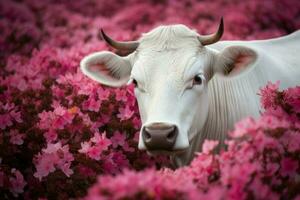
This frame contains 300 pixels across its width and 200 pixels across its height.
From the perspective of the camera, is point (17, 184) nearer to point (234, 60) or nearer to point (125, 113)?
point (125, 113)

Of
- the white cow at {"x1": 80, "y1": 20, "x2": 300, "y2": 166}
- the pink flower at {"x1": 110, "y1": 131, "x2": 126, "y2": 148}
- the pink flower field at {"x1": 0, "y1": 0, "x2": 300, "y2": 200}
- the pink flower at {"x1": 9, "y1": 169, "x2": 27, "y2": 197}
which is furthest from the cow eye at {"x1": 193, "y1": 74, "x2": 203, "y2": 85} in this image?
the pink flower at {"x1": 9, "y1": 169, "x2": 27, "y2": 197}

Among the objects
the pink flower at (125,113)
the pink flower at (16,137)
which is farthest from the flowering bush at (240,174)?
the pink flower at (16,137)

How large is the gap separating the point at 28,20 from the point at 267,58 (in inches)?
259

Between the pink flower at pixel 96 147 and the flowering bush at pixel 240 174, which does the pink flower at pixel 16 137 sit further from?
the flowering bush at pixel 240 174

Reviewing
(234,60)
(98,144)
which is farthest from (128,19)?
(98,144)

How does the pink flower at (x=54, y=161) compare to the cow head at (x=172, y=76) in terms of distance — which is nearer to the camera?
the cow head at (x=172, y=76)

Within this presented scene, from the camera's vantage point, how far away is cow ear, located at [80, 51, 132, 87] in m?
4.33

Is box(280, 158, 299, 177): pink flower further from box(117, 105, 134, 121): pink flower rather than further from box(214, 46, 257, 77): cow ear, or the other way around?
box(117, 105, 134, 121): pink flower

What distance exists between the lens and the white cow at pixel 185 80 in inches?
138

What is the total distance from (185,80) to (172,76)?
105mm

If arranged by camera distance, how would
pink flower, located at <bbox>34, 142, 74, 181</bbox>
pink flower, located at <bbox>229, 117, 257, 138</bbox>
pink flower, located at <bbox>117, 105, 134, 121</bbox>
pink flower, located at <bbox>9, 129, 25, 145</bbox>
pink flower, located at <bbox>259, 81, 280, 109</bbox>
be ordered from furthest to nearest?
pink flower, located at <bbox>117, 105, 134, 121</bbox> < pink flower, located at <bbox>9, 129, 25, 145</bbox> < pink flower, located at <bbox>34, 142, 74, 181</bbox> < pink flower, located at <bbox>259, 81, 280, 109</bbox> < pink flower, located at <bbox>229, 117, 257, 138</bbox>

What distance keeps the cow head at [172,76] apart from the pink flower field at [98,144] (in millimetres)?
285

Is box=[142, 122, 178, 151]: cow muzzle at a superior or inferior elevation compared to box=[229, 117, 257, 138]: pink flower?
inferior

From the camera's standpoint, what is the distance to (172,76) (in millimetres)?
3697
